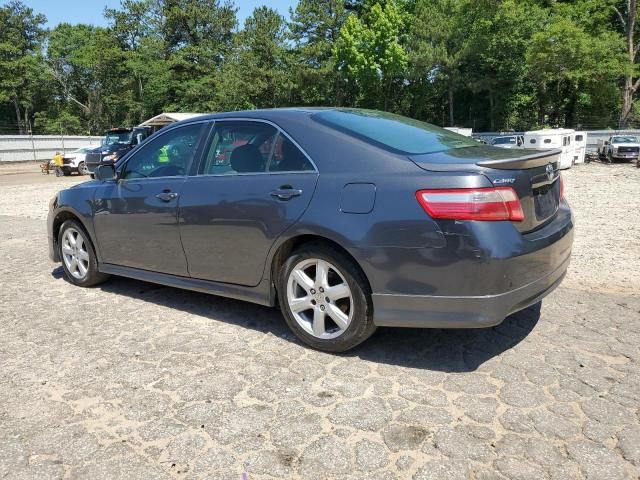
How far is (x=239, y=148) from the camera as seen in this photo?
4027mm

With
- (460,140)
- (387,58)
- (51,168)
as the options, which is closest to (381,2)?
(387,58)

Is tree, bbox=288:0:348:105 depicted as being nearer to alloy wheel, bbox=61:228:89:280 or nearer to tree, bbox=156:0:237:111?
tree, bbox=156:0:237:111

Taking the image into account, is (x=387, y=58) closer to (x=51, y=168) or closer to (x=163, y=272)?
(x=51, y=168)

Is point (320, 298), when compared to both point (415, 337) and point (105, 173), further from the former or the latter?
point (105, 173)

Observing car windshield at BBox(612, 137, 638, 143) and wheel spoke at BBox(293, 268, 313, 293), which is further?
car windshield at BBox(612, 137, 638, 143)

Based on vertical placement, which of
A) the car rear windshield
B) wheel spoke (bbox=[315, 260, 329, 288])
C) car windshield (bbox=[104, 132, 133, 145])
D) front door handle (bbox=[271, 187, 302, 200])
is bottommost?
wheel spoke (bbox=[315, 260, 329, 288])

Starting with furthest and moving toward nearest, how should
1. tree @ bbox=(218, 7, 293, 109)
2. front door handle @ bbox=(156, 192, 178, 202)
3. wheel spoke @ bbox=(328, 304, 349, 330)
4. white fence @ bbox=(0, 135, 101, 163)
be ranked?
tree @ bbox=(218, 7, 293, 109), white fence @ bbox=(0, 135, 101, 163), front door handle @ bbox=(156, 192, 178, 202), wheel spoke @ bbox=(328, 304, 349, 330)

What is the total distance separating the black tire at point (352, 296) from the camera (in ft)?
10.9

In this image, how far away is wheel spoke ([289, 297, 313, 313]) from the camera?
3.60 m

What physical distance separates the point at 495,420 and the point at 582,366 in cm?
95

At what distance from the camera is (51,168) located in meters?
30.4

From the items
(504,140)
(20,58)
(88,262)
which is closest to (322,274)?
(88,262)

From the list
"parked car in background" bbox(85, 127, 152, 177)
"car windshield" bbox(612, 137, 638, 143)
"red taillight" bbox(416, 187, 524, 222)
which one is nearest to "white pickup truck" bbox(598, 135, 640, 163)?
"car windshield" bbox(612, 137, 638, 143)

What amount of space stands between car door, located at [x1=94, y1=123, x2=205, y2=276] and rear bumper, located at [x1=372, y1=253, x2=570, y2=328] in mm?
1826
